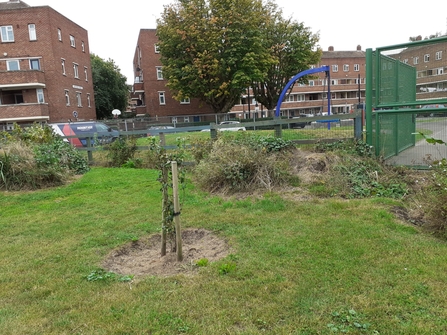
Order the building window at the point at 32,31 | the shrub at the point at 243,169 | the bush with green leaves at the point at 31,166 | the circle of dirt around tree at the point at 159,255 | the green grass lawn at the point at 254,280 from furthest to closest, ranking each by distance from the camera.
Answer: the building window at the point at 32,31
the bush with green leaves at the point at 31,166
the shrub at the point at 243,169
the circle of dirt around tree at the point at 159,255
the green grass lawn at the point at 254,280

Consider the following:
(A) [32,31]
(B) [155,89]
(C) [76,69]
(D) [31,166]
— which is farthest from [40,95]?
(D) [31,166]

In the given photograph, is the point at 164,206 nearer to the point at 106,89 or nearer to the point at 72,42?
the point at 72,42

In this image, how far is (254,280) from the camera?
3.43 metres

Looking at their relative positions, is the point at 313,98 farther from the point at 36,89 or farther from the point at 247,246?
the point at 247,246

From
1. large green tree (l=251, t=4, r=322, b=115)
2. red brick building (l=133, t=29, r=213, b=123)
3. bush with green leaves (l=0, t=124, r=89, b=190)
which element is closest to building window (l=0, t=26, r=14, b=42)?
red brick building (l=133, t=29, r=213, b=123)

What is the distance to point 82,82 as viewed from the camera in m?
36.6

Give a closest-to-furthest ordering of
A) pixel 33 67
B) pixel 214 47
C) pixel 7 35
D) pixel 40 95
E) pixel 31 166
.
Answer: pixel 31 166 → pixel 214 47 → pixel 40 95 → pixel 7 35 → pixel 33 67

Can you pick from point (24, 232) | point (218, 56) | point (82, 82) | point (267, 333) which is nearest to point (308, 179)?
point (267, 333)

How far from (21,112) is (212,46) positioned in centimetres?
1662

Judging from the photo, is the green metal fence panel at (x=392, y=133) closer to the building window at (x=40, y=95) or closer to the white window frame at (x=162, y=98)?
the building window at (x=40, y=95)

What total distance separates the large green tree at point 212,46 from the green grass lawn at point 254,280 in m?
24.7

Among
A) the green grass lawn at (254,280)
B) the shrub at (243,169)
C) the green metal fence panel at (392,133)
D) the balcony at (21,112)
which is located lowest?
the green grass lawn at (254,280)

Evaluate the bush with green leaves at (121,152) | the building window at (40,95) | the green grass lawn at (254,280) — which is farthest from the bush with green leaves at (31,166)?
the building window at (40,95)

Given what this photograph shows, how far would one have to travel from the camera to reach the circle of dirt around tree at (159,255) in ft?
12.9
